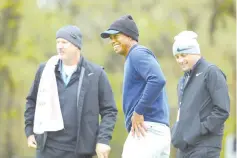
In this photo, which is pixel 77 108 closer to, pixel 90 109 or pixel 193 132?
pixel 90 109

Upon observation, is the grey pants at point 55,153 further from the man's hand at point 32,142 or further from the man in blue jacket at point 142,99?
the man in blue jacket at point 142,99

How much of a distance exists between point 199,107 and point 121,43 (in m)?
0.86

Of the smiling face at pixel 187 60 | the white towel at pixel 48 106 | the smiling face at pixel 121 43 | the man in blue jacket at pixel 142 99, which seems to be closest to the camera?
the man in blue jacket at pixel 142 99

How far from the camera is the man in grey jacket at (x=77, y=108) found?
6.10m

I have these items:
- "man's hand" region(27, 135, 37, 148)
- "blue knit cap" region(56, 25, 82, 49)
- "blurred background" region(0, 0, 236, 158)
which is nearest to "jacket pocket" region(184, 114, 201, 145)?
"blue knit cap" region(56, 25, 82, 49)

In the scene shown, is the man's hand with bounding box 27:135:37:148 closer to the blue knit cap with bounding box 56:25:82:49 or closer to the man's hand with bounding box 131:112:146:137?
the blue knit cap with bounding box 56:25:82:49

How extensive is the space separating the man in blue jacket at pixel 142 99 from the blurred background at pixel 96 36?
36.3ft

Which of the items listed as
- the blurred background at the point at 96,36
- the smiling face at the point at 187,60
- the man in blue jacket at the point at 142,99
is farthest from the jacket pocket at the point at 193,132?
the blurred background at the point at 96,36

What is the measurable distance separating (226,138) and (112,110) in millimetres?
11259

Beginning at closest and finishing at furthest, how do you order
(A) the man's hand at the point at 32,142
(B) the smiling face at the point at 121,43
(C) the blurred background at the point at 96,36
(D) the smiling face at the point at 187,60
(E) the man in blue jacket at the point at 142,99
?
(E) the man in blue jacket at the point at 142,99 < (B) the smiling face at the point at 121,43 < (D) the smiling face at the point at 187,60 < (A) the man's hand at the point at 32,142 < (C) the blurred background at the point at 96,36

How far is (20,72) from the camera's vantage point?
58.4 feet

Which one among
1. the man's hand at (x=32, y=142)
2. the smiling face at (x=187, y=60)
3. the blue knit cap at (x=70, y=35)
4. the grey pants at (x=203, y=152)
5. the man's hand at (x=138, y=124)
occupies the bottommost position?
the grey pants at (x=203, y=152)

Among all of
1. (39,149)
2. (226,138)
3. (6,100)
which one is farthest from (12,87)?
(39,149)

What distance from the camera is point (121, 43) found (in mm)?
5930
